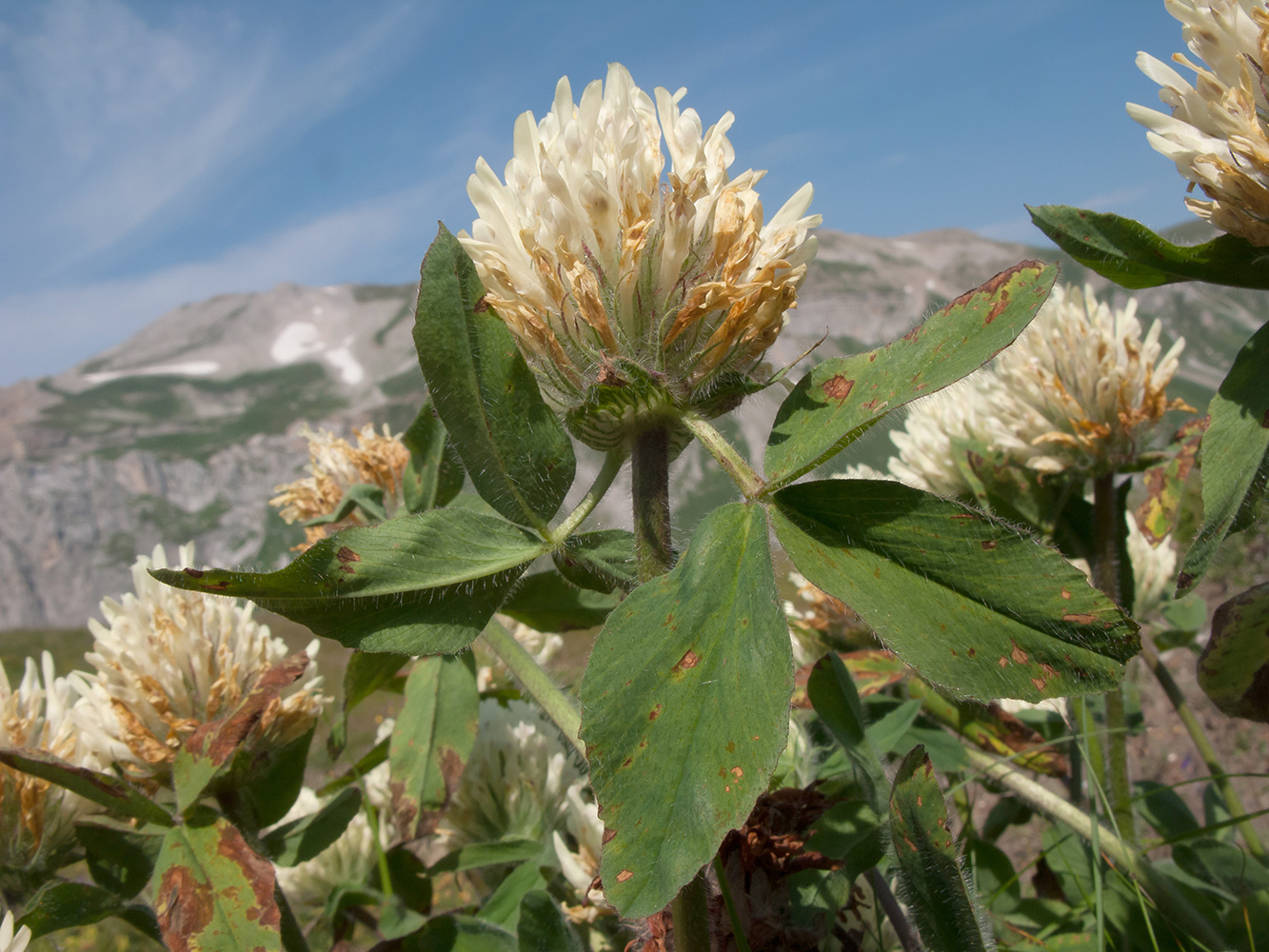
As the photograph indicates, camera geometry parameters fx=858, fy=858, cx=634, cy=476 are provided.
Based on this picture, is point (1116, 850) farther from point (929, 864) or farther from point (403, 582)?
point (403, 582)

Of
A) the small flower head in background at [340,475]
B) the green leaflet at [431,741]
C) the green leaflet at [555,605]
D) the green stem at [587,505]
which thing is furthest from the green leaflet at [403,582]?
the small flower head in background at [340,475]

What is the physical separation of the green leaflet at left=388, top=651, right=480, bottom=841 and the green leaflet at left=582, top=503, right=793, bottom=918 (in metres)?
0.95

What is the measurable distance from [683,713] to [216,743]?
99 cm

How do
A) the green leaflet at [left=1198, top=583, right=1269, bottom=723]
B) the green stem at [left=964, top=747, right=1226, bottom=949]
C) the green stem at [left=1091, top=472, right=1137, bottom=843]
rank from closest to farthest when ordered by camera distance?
the green leaflet at [left=1198, top=583, right=1269, bottom=723] < the green stem at [left=964, top=747, right=1226, bottom=949] < the green stem at [left=1091, top=472, right=1137, bottom=843]

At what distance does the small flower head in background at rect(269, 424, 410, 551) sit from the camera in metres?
2.12

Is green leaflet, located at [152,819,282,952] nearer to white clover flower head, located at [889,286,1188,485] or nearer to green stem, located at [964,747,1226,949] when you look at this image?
green stem, located at [964,747,1226,949]

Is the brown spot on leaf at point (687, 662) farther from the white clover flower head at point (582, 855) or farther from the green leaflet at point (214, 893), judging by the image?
the white clover flower head at point (582, 855)

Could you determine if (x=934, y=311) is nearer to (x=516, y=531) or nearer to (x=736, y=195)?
(x=736, y=195)

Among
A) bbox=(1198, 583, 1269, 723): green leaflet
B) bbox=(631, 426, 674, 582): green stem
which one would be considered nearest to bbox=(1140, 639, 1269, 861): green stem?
bbox=(1198, 583, 1269, 723): green leaflet

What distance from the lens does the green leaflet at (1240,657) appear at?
117 centimetres

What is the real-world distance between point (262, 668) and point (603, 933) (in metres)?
0.85

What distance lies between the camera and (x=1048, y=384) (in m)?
1.98

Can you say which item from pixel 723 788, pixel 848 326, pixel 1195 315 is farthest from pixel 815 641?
pixel 848 326

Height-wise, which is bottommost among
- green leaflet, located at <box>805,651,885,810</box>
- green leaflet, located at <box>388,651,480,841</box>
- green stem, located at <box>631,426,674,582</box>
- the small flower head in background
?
green leaflet, located at <box>805,651,885,810</box>
